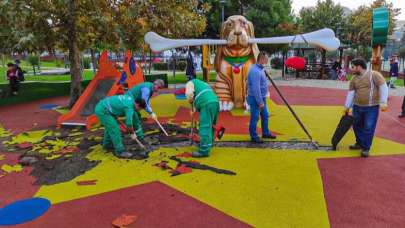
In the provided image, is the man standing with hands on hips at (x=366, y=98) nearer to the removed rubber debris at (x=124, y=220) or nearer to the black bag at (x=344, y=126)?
the black bag at (x=344, y=126)

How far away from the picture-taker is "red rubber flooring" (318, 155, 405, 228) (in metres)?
3.93

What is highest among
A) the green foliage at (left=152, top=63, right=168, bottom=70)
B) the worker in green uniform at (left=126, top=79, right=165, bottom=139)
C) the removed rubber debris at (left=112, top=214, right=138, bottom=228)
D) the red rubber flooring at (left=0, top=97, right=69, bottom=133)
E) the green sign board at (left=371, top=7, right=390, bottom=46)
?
the green sign board at (left=371, top=7, right=390, bottom=46)

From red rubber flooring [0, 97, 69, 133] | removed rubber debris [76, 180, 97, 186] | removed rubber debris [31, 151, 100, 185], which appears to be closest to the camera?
removed rubber debris [76, 180, 97, 186]

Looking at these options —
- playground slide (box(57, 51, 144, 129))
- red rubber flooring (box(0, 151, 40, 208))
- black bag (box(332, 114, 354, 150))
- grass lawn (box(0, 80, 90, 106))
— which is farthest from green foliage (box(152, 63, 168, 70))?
red rubber flooring (box(0, 151, 40, 208))

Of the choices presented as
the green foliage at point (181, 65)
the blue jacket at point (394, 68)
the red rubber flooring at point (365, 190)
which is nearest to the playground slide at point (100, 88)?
the red rubber flooring at point (365, 190)

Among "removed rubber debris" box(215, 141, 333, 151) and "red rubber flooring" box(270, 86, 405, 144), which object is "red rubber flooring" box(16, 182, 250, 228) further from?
"red rubber flooring" box(270, 86, 405, 144)

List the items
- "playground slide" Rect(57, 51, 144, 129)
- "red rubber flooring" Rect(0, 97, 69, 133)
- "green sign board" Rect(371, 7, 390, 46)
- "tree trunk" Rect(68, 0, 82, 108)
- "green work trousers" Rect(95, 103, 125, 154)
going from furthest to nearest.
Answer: "tree trunk" Rect(68, 0, 82, 108) → "red rubber flooring" Rect(0, 97, 69, 133) → "playground slide" Rect(57, 51, 144, 129) → "green sign board" Rect(371, 7, 390, 46) → "green work trousers" Rect(95, 103, 125, 154)

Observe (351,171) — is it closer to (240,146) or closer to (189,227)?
(240,146)

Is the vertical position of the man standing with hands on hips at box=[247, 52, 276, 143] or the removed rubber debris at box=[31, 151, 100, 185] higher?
the man standing with hands on hips at box=[247, 52, 276, 143]

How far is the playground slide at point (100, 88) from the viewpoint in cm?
919

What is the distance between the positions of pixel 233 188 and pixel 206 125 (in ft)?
5.05

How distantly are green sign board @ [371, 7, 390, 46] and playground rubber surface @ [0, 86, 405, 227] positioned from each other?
2205mm

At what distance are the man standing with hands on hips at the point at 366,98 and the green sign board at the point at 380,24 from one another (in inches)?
37.1

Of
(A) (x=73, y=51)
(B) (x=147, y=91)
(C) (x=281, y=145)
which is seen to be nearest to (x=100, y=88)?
(A) (x=73, y=51)
